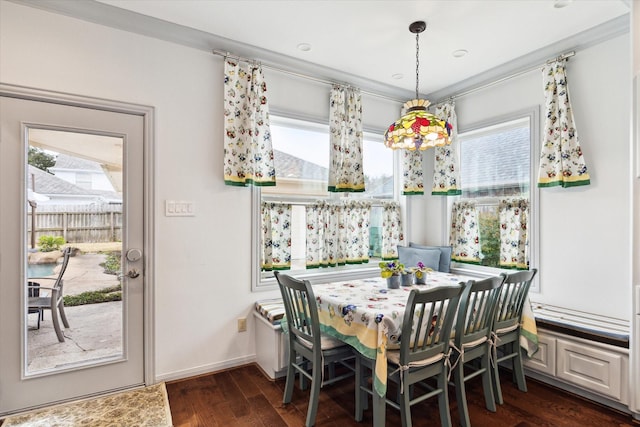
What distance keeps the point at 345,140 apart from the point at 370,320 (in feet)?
6.86

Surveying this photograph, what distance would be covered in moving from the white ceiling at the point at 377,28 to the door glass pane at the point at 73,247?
0.97 metres

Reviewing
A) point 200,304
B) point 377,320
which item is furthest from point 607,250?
point 200,304

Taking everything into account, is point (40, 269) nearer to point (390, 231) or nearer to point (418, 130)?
point (418, 130)

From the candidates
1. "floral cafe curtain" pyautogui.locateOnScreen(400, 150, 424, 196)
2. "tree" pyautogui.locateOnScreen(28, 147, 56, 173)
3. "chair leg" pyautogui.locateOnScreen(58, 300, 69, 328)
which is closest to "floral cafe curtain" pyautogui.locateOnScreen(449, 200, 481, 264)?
"floral cafe curtain" pyautogui.locateOnScreen(400, 150, 424, 196)

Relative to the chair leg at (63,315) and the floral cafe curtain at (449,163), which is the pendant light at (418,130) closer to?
the floral cafe curtain at (449,163)

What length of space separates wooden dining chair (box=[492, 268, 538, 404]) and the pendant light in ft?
3.42

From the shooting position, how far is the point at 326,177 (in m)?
3.64

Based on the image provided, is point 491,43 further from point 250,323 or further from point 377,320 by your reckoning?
point 250,323

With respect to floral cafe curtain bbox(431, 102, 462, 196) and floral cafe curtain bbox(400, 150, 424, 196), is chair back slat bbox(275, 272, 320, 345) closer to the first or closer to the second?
floral cafe curtain bbox(400, 150, 424, 196)

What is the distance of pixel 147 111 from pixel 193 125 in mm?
345

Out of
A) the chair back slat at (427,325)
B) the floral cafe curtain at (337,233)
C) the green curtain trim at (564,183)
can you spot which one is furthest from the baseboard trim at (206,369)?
Answer: the green curtain trim at (564,183)

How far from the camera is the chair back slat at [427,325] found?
181cm

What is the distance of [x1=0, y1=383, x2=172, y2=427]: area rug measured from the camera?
2.12 metres

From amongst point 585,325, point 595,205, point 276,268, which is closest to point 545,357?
point 585,325
